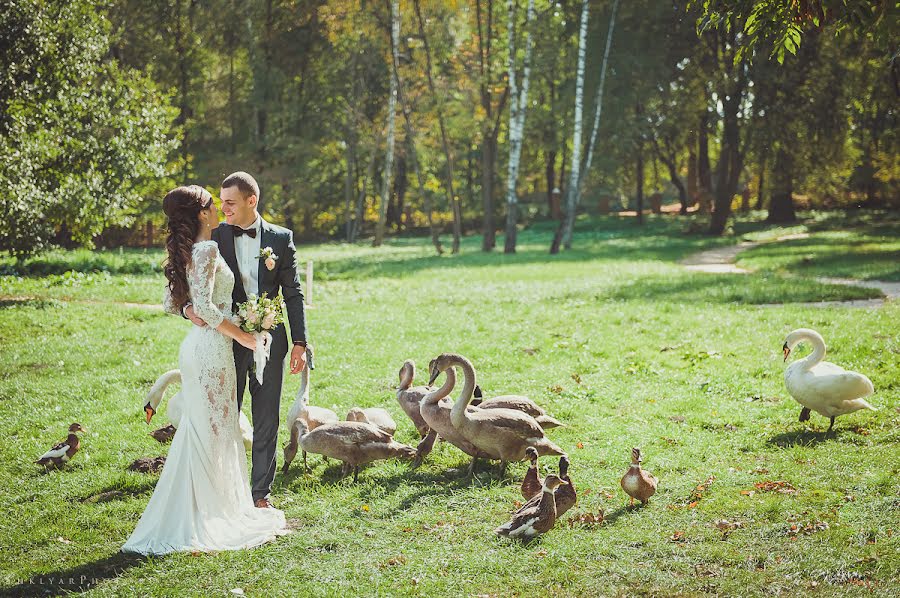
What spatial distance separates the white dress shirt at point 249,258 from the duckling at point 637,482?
3676 millimetres

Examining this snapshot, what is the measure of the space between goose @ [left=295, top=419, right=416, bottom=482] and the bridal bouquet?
1.40m

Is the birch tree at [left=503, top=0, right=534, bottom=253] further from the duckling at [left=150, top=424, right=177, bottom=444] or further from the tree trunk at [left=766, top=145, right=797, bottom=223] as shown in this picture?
the duckling at [left=150, top=424, right=177, bottom=444]

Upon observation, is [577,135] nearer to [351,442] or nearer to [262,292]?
[351,442]

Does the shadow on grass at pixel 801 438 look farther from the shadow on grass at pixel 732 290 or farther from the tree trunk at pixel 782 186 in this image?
the tree trunk at pixel 782 186

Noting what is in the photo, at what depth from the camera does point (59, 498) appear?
815 cm

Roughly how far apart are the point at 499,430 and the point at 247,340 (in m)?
2.62

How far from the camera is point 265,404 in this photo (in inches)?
292

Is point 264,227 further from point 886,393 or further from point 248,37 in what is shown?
point 248,37

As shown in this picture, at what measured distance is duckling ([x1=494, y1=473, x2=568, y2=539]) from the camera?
6.70m

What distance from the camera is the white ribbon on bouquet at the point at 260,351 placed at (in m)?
7.01

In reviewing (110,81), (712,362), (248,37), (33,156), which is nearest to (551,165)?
(248,37)

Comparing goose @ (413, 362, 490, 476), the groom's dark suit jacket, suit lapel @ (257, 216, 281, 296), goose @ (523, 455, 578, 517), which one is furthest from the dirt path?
suit lapel @ (257, 216, 281, 296)

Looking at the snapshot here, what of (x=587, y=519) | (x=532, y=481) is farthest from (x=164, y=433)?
→ (x=587, y=519)

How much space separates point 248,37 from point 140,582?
153 feet
